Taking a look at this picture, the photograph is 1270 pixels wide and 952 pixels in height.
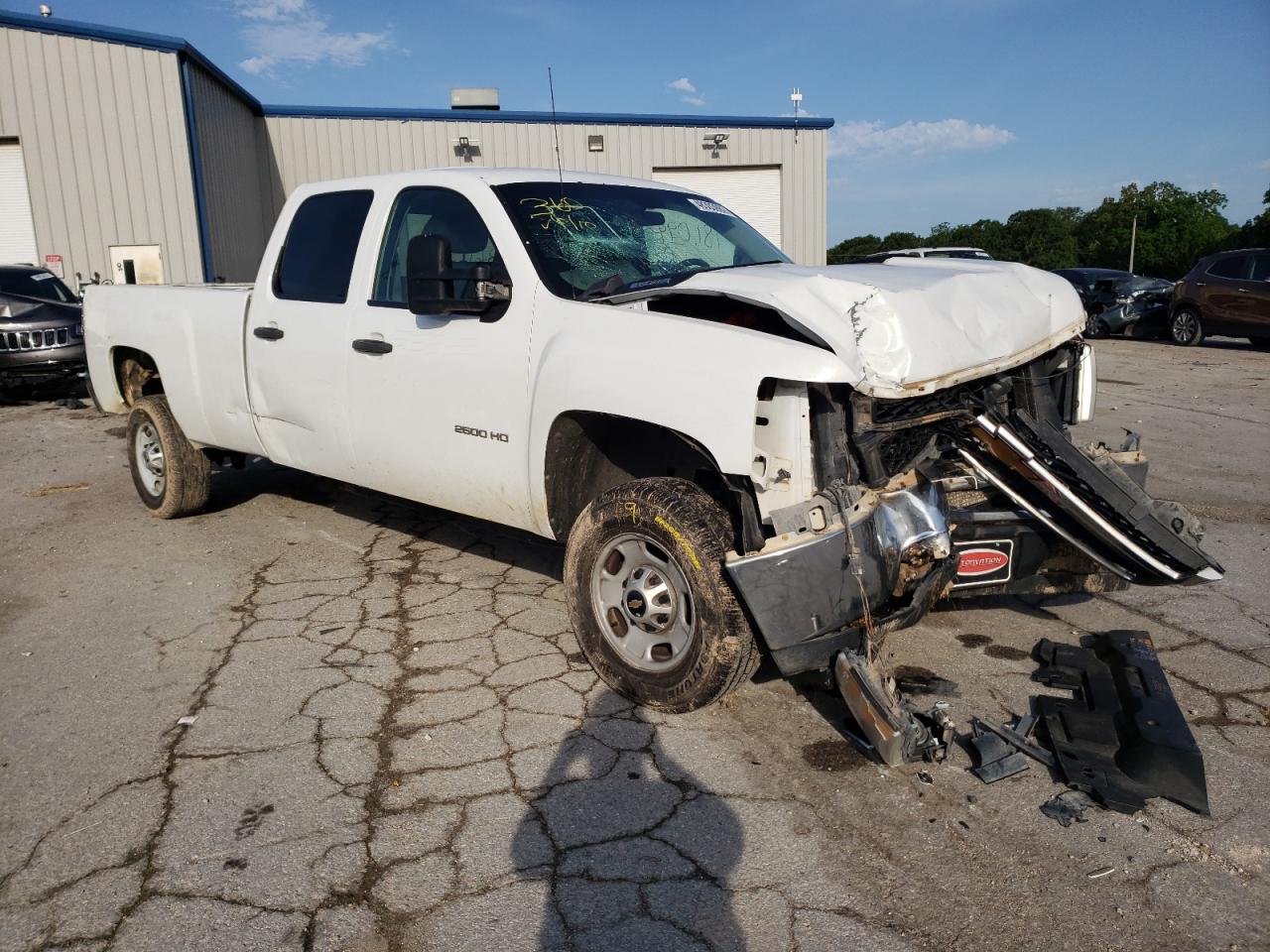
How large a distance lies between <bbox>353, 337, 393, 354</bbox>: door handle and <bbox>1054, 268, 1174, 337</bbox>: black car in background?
16.7m

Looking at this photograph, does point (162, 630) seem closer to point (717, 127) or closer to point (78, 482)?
point (78, 482)

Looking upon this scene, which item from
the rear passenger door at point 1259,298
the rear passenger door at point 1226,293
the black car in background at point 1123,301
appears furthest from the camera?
the black car in background at point 1123,301

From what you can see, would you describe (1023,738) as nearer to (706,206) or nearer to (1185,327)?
(706,206)

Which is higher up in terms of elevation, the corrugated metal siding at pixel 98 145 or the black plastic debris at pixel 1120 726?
the corrugated metal siding at pixel 98 145

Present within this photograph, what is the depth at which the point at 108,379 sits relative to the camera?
664cm

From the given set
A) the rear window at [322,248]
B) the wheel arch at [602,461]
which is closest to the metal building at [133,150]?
the rear window at [322,248]

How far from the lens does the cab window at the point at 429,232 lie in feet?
14.4

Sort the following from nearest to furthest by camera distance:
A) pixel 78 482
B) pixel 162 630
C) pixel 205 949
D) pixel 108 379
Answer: pixel 205 949
pixel 162 630
pixel 108 379
pixel 78 482

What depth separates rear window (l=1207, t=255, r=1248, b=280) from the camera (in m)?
15.9

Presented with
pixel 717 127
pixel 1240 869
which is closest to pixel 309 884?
pixel 1240 869

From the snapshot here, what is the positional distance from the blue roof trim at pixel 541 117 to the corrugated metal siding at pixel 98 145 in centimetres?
381

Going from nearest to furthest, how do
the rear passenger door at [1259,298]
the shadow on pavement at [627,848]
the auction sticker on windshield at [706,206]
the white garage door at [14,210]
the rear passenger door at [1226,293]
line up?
the shadow on pavement at [627,848], the auction sticker on windshield at [706,206], the rear passenger door at [1259,298], the rear passenger door at [1226,293], the white garage door at [14,210]

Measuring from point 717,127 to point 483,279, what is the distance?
63.4ft

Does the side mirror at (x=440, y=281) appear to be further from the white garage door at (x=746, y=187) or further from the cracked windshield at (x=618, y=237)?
the white garage door at (x=746, y=187)
